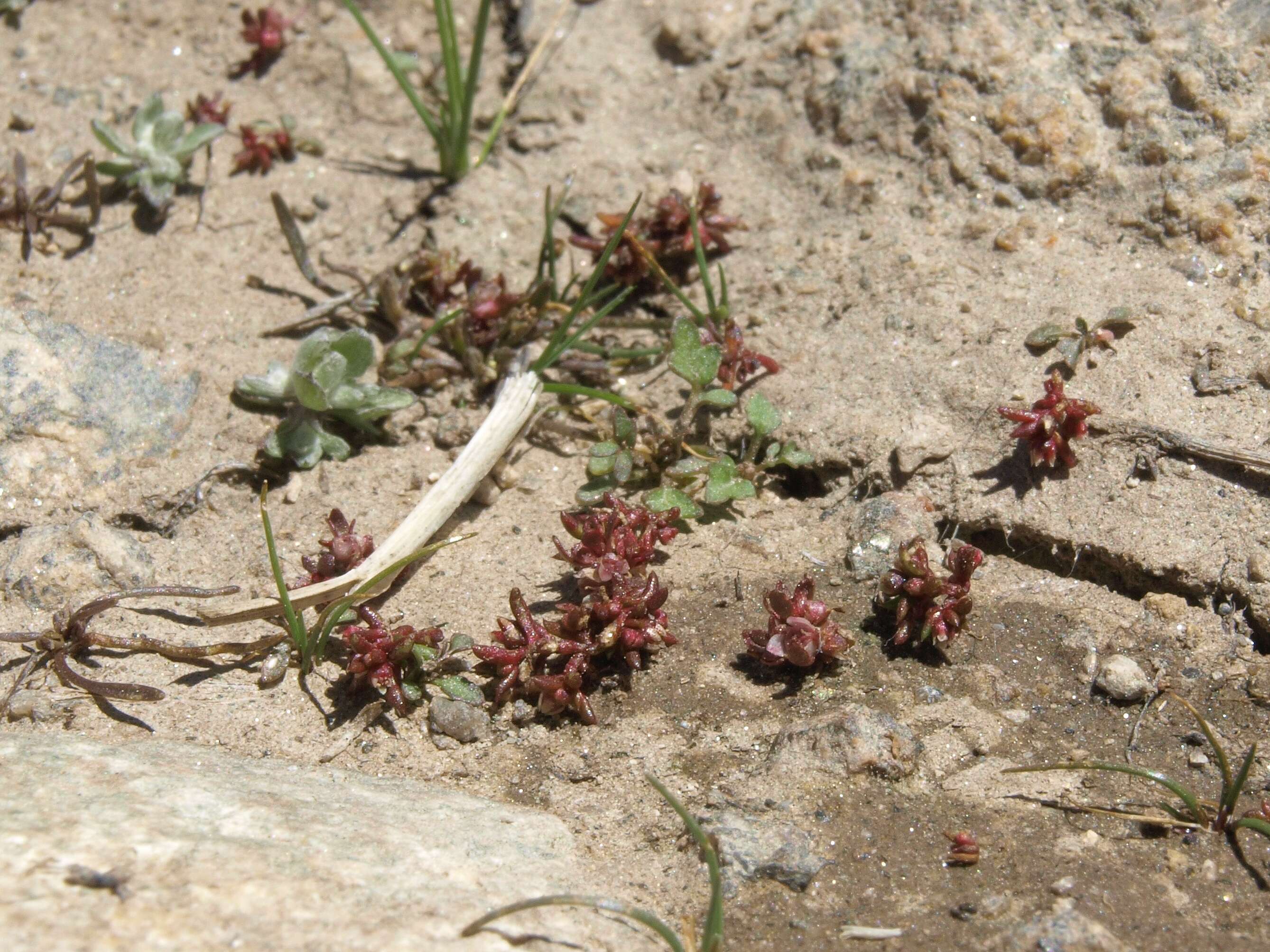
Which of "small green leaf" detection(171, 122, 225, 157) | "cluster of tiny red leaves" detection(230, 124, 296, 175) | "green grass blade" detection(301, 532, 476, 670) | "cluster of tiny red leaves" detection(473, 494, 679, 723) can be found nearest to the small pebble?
"cluster of tiny red leaves" detection(473, 494, 679, 723)

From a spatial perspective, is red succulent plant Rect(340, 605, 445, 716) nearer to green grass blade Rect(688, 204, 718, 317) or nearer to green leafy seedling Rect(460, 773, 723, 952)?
green leafy seedling Rect(460, 773, 723, 952)

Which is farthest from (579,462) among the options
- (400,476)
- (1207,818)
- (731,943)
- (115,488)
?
(1207,818)

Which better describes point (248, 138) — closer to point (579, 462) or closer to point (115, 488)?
point (115, 488)

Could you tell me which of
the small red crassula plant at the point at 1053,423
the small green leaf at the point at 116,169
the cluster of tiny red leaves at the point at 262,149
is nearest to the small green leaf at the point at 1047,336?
the small red crassula plant at the point at 1053,423

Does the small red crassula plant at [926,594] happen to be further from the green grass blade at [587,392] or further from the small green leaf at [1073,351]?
the green grass blade at [587,392]

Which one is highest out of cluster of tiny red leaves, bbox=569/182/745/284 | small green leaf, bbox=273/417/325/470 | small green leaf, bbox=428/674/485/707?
cluster of tiny red leaves, bbox=569/182/745/284
